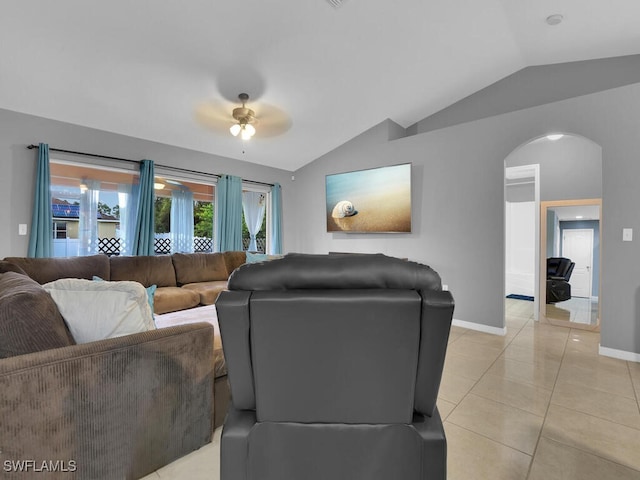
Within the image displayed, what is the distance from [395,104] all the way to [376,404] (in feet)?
14.2

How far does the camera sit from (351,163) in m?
5.21

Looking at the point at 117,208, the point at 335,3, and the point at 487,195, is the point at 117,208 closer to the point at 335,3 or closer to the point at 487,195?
the point at 335,3

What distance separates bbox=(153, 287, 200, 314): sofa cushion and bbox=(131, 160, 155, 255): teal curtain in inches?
25.7

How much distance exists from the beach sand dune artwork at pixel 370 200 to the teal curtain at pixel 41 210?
3.71 metres

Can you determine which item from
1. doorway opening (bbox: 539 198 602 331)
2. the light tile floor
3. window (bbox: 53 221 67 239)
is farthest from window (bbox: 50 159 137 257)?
doorway opening (bbox: 539 198 602 331)

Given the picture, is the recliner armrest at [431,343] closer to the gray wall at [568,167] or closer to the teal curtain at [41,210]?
the gray wall at [568,167]

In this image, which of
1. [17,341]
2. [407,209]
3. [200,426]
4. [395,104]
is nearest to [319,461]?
[200,426]

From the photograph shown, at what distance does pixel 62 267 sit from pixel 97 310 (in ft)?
8.26

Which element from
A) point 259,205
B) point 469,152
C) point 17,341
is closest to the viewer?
point 17,341

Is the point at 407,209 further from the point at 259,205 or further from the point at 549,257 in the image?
the point at 259,205

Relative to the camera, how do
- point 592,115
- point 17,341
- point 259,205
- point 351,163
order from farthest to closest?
point 259,205, point 351,163, point 592,115, point 17,341

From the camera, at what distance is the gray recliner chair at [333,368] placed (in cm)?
86

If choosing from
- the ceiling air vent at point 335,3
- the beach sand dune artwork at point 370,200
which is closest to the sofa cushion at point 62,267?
the beach sand dune artwork at point 370,200

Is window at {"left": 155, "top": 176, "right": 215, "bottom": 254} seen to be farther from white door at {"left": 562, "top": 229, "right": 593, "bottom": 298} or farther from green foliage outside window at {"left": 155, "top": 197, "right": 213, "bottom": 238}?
white door at {"left": 562, "top": 229, "right": 593, "bottom": 298}
